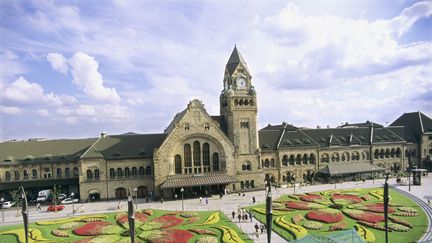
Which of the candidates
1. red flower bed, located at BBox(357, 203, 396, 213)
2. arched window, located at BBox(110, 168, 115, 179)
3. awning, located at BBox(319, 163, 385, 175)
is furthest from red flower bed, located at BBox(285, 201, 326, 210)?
arched window, located at BBox(110, 168, 115, 179)

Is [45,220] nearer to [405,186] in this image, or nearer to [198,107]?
[198,107]

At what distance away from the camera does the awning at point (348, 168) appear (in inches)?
3266

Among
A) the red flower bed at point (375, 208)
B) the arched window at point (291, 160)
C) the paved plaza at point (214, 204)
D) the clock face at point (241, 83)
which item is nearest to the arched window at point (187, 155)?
the paved plaza at point (214, 204)

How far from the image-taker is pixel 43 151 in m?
72.9

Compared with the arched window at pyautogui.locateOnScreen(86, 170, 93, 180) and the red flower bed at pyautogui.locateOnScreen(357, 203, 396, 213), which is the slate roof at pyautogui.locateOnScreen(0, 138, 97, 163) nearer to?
the arched window at pyautogui.locateOnScreen(86, 170, 93, 180)

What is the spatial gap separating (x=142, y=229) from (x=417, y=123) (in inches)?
3471

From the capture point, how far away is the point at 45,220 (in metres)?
52.2

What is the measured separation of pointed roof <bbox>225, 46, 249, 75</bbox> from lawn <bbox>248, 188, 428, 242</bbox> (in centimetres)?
3041

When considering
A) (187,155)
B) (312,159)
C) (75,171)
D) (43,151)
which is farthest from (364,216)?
(43,151)

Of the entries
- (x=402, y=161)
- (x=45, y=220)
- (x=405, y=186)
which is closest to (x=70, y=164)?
(x=45, y=220)

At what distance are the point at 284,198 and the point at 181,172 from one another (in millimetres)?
21857

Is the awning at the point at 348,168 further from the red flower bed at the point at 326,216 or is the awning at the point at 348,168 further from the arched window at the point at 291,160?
the red flower bed at the point at 326,216

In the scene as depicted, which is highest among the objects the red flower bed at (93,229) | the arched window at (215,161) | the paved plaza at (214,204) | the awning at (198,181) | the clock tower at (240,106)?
the clock tower at (240,106)

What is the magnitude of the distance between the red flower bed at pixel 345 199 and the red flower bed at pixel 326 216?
21.0ft
